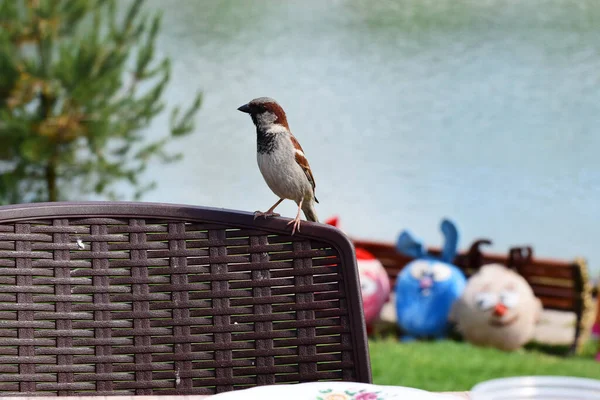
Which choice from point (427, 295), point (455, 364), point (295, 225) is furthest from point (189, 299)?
point (427, 295)

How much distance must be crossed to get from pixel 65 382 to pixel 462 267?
4929mm

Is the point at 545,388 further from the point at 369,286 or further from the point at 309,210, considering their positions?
the point at 369,286

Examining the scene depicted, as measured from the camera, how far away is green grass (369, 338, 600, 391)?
14.8 ft

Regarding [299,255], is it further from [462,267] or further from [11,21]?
[11,21]

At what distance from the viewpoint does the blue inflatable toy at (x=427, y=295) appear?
17.5ft

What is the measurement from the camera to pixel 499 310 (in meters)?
5.10

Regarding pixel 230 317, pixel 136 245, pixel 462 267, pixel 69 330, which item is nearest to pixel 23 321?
pixel 69 330

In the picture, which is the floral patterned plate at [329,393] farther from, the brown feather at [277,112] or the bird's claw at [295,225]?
the brown feather at [277,112]

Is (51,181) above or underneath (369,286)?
above

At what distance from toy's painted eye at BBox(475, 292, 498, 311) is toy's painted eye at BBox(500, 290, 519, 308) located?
0.17ft

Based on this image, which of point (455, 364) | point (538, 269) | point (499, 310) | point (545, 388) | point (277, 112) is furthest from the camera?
point (538, 269)

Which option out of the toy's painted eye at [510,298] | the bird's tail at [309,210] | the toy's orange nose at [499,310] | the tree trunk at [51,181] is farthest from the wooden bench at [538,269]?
the bird's tail at [309,210]

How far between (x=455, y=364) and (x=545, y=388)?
164 inches

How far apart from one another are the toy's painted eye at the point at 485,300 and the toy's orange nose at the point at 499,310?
0.03m
